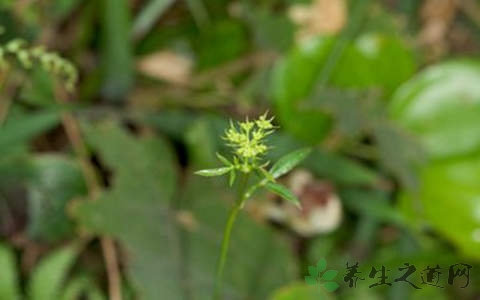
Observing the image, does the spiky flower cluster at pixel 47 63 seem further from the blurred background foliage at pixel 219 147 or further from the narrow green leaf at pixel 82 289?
the narrow green leaf at pixel 82 289

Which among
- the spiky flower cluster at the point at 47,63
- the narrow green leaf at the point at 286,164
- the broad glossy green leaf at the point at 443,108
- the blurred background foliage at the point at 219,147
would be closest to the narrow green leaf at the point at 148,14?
the blurred background foliage at the point at 219,147

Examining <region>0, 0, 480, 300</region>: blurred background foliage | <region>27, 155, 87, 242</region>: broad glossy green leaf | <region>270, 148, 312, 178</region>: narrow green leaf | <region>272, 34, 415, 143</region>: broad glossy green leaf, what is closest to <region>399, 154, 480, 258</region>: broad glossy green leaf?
<region>0, 0, 480, 300</region>: blurred background foliage

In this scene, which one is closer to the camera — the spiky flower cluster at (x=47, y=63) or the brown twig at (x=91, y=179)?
the spiky flower cluster at (x=47, y=63)

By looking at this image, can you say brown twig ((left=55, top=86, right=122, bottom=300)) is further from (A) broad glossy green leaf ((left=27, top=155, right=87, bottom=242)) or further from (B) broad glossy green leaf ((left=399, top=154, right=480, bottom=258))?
(B) broad glossy green leaf ((left=399, top=154, right=480, bottom=258))

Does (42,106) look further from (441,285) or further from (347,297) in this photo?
(441,285)

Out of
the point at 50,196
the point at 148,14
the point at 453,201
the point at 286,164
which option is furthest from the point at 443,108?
the point at 286,164

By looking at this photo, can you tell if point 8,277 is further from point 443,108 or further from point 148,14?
point 443,108

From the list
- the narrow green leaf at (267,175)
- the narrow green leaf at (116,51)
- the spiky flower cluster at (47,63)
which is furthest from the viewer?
the narrow green leaf at (116,51)
